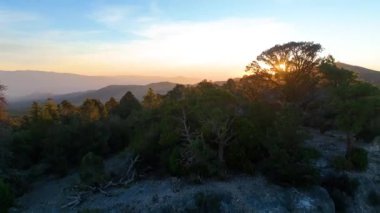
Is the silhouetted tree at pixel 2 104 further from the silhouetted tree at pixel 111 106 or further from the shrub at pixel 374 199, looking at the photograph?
the shrub at pixel 374 199

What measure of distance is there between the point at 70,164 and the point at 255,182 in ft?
57.4

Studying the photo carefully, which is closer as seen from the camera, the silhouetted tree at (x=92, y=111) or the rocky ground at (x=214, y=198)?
the rocky ground at (x=214, y=198)

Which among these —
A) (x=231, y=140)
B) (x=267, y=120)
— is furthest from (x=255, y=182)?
(x=267, y=120)

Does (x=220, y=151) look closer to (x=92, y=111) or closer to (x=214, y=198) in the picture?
(x=214, y=198)

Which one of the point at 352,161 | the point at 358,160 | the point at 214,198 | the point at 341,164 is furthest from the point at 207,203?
the point at 358,160

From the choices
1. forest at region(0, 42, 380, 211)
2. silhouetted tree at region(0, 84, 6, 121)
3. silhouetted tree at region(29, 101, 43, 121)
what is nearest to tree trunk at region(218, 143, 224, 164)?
forest at region(0, 42, 380, 211)

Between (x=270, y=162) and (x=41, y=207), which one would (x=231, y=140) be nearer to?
(x=270, y=162)

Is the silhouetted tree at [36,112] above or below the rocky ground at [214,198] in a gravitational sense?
above

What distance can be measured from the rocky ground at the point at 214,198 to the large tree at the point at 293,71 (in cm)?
1067

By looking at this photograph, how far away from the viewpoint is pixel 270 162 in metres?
28.2

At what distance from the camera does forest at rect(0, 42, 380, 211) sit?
28438mm

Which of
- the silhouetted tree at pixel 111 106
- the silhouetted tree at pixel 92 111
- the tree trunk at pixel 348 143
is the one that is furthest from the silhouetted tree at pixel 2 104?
the tree trunk at pixel 348 143

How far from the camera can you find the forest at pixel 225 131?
28.4m

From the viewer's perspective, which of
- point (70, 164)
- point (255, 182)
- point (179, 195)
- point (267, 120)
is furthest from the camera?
point (70, 164)
